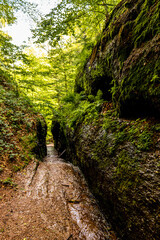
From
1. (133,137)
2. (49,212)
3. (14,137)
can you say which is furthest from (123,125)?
(14,137)

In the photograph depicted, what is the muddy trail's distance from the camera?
7.44ft

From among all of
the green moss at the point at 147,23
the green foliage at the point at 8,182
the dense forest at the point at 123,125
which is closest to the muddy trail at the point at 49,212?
the green foliage at the point at 8,182

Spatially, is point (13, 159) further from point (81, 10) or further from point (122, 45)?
point (81, 10)

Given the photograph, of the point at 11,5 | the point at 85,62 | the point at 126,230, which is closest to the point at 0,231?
the point at 126,230

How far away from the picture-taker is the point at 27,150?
567cm

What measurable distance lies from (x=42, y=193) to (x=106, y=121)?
10.7 ft

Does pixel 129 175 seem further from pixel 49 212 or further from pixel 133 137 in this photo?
pixel 49 212

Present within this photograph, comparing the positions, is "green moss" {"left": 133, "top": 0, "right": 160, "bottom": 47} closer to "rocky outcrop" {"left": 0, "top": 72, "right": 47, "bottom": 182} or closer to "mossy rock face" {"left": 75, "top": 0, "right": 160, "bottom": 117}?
"mossy rock face" {"left": 75, "top": 0, "right": 160, "bottom": 117}

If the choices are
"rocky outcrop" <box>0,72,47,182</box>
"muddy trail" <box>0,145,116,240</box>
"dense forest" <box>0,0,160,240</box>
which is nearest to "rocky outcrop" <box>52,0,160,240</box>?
"dense forest" <box>0,0,160,240</box>

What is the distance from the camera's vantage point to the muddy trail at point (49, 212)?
7.44ft

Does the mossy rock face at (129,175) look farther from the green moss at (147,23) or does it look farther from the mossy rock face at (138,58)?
the green moss at (147,23)

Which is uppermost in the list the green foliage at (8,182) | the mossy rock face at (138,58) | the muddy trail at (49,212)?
the mossy rock face at (138,58)

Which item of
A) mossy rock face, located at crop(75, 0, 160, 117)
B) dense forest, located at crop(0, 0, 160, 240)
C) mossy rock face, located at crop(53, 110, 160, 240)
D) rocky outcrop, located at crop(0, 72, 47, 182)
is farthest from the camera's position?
rocky outcrop, located at crop(0, 72, 47, 182)

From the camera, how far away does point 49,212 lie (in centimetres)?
296
